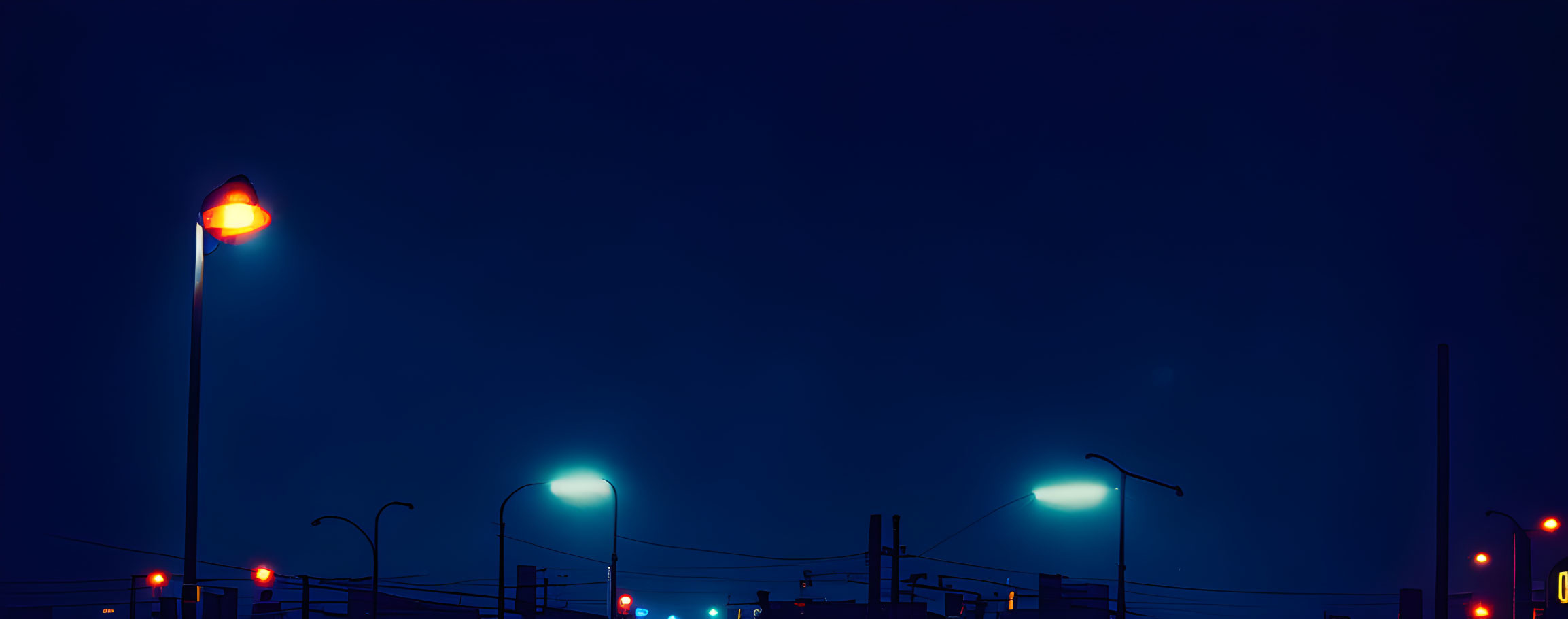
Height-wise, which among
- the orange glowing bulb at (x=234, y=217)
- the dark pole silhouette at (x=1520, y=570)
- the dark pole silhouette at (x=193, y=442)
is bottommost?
the dark pole silhouette at (x=1520, y=570)

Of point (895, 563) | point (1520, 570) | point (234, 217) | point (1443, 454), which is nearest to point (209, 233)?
point (234, 217)

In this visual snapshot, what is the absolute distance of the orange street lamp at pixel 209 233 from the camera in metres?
11.3

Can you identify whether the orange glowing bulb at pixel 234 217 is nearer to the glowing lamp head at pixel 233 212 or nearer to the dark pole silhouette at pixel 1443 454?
the glowing lamp head at pixel 233 212

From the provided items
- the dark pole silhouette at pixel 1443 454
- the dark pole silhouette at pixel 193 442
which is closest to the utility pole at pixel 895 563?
the dark pole silhouette at pixel 1443 454

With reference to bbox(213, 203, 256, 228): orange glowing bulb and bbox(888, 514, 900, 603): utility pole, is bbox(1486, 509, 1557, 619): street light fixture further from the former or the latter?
bbox(213, 203, 256, 228): orange glowing bulb

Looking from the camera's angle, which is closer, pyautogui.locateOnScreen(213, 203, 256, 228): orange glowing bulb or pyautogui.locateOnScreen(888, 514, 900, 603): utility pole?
pyautogui.locateOnScreen(213, 203, 256, 228): orange glowing bulb

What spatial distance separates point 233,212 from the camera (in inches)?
455

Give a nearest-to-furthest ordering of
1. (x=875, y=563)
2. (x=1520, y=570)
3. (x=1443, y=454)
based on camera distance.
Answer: (x=1443, y=454), (x=875, y=563), (x=1520, y=570)

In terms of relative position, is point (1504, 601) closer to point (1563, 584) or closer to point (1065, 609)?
point (1065, 609)

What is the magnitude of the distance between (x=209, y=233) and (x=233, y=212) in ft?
1.29

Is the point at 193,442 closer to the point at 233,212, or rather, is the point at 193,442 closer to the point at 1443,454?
the point at 233,212

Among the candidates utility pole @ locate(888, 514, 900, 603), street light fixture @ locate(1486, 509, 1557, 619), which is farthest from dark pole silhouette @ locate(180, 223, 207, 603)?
street light fixture @ locate(1486, 509, 1557, 619)

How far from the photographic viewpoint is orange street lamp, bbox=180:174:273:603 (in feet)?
37.2

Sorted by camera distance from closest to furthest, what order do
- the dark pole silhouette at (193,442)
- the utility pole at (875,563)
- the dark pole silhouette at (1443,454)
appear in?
the dark pole silhouette at (193,442)
the dark pole silhouette at (1443,454)
the utility pole at (875,563)
